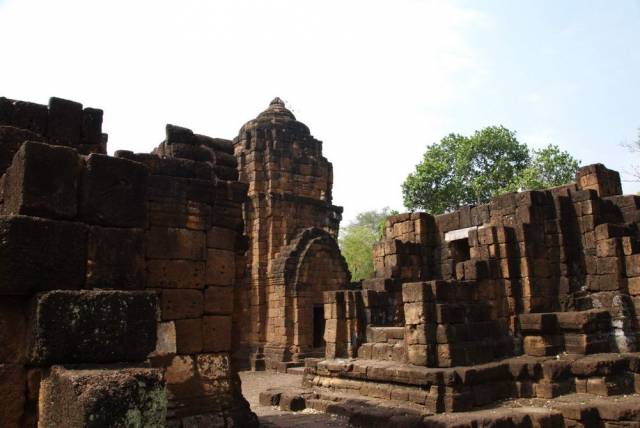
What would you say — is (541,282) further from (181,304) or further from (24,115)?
(24,115)

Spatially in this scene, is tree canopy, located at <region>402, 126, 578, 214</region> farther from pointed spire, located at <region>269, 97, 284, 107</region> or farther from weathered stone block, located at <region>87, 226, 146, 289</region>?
weathered stone block, located at <region>87, 226, 146, 289</region>

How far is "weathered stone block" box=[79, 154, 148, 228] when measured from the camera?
310 cm

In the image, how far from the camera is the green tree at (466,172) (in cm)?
3142

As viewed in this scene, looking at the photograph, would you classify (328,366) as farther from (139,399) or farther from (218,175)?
(139,399)

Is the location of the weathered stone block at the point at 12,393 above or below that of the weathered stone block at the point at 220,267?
below

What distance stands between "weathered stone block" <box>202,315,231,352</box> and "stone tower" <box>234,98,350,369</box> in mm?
11079

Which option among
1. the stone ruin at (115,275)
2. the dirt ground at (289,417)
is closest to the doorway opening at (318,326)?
the dirt ground at (289,417)

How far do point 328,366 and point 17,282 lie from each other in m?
8.88

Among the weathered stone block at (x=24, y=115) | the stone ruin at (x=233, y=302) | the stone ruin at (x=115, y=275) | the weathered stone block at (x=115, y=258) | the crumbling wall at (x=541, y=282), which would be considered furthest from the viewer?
the crumbling wall at (x=541, y=282)

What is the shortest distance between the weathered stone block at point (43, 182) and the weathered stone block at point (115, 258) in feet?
0.74

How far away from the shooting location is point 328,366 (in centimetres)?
1092

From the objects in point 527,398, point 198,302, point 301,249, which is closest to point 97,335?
point 198,302

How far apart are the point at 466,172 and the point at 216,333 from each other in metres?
27.9

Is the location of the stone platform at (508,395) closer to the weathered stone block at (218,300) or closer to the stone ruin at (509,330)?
the stone ruin at (509,330)
